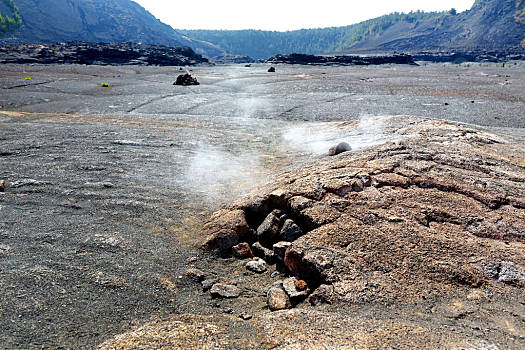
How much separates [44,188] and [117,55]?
43.2 m

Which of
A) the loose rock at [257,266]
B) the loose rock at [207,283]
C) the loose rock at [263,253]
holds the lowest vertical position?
the loose rock at [207,283]

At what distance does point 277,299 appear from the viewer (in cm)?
238

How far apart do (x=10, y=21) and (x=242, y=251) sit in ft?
288

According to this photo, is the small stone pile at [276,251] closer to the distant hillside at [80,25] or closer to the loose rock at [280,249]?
the loose rock at [280,249]

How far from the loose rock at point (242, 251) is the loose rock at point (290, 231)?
0.32m

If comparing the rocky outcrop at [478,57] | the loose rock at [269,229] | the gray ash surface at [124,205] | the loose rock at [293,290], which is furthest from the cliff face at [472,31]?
the loose rock at [293,290]

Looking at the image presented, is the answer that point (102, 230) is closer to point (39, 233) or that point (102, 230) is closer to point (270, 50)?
point (39, 233)

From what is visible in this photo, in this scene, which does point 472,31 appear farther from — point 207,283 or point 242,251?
point 207,283

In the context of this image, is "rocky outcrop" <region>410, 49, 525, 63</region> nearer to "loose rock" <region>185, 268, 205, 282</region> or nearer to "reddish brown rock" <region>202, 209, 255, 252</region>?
"reddish brown rock" <region>202, 209, 255, 252</region>

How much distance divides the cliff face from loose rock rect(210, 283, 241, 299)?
254 feet

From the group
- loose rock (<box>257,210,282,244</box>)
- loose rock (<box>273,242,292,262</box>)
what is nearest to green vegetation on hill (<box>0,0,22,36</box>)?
loose rock (<box>257,210,282,244</box>)

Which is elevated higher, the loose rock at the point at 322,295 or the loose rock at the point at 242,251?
the loose rock at the point at 322,295

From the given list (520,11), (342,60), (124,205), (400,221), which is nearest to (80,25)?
(342,60)

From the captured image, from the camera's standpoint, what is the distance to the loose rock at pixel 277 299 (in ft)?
7.63
